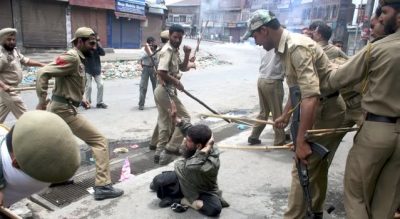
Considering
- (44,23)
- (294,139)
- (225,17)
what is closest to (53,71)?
(294,139)

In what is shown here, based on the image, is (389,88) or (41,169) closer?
(41,169)

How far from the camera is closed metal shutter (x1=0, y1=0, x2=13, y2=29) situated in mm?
16859

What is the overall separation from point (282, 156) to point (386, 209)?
101 inches

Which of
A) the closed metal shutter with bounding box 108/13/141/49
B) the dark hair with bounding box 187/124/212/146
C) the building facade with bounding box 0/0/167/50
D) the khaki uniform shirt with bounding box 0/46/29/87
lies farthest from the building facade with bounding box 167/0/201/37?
the dark hair with bounding box 187/124/212/146

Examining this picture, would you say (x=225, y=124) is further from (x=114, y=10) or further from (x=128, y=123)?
(x=114, y=10)

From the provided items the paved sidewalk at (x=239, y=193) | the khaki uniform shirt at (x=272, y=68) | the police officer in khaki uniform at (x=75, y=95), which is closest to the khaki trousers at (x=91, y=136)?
the police officer in khaki uniform at (x=75, y=95)

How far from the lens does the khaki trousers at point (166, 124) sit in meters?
4.86

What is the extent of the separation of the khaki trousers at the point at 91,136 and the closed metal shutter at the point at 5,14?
15822 mm

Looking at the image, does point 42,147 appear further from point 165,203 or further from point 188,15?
point 188,15

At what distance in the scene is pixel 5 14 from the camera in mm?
17078

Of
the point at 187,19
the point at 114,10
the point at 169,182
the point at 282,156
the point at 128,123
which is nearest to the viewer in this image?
the point at 169,182

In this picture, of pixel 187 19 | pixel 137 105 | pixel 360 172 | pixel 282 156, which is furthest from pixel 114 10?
pixel 187 19

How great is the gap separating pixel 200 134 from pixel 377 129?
4.91ft

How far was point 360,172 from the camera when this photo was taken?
2475 mm
